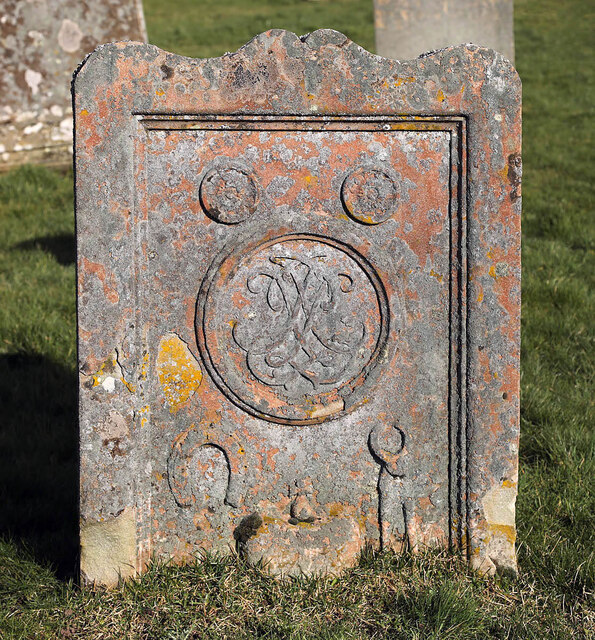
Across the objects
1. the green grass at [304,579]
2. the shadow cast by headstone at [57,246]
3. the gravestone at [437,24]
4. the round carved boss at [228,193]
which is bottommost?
the green grass at [304,579]

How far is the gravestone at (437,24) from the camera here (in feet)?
18.4

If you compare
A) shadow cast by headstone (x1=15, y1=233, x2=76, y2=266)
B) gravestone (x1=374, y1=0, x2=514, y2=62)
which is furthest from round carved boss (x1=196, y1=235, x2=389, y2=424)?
gravestone (x1=374, y1=0, x2=514, y2=62)

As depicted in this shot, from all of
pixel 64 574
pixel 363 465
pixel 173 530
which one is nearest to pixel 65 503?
pixel 64 574

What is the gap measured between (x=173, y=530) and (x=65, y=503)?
0.65m

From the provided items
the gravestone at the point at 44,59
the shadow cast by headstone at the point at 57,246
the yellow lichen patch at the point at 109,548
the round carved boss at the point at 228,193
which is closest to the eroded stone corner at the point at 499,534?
the yellow lichen patch at the point at 109,548

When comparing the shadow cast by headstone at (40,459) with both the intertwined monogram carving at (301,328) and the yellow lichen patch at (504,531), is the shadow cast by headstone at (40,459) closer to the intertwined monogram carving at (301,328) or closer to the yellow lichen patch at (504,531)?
the intertwined monogram carving at (301,328)

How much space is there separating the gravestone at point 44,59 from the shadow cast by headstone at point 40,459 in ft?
11.7

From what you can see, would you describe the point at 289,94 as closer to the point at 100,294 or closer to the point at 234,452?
the point at 100,294

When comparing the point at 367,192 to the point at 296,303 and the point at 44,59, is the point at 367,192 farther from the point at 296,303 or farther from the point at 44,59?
the point at 44,59

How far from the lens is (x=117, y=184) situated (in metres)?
2.28

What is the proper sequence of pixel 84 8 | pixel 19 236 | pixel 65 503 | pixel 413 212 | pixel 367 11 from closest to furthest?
1. pixel 413 212
2. pixel 65 503
3. pixel 19 236
4. pixel 84 8
5. pixel 367 11

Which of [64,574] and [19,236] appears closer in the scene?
[64,574]

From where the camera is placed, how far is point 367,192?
2402mm

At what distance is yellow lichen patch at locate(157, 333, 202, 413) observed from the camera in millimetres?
2410
